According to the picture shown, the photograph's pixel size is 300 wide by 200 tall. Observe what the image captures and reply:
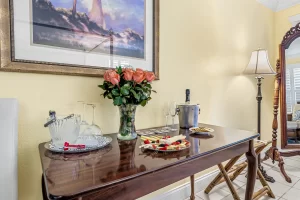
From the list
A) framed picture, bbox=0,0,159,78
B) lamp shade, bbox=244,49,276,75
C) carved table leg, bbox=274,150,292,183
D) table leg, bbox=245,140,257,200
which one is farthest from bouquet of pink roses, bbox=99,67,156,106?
carved table leg, bbox=274,150,292,183

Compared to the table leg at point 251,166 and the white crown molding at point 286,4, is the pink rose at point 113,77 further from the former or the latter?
the white crown molding at point 286,4

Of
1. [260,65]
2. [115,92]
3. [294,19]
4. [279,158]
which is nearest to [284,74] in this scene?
[260,65]

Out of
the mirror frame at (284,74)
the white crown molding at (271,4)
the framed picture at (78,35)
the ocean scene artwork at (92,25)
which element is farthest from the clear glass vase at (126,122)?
the white crown molding at (271,4)

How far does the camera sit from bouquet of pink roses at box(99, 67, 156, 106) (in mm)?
1031

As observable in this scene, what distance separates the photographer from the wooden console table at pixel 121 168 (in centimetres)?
57

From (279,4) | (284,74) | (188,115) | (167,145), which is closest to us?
(167,145)

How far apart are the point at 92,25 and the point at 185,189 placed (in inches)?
62.5

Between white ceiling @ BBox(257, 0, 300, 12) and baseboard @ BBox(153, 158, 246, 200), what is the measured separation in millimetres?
2384

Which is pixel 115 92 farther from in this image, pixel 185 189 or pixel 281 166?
pixel 281 166

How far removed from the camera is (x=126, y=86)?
1041 mm

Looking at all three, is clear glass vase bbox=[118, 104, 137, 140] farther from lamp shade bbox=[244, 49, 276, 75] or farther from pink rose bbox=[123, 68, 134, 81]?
lamp shade bbox=[244, 49, 276, 75]

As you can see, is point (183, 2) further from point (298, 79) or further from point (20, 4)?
point (298, 79)

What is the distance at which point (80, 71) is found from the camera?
1154 mm

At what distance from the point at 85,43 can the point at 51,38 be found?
192 millimetres
